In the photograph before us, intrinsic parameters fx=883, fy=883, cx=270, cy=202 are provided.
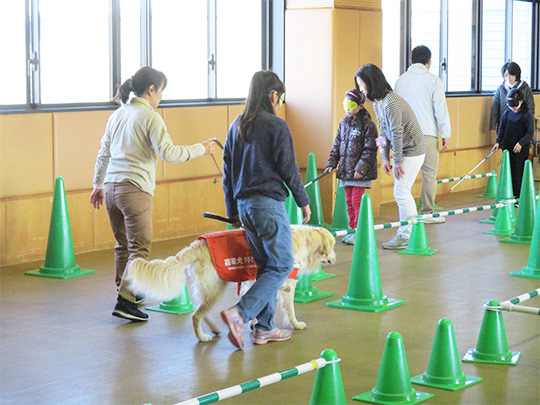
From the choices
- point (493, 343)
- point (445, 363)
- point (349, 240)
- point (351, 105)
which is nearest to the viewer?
point (445, 363)

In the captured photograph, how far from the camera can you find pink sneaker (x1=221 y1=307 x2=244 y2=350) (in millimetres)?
5285

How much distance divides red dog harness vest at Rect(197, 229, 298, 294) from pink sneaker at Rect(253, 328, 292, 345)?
0.37 meters

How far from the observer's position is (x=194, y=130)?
1001 cm

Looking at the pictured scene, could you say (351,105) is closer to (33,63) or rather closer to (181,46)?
(181,46)

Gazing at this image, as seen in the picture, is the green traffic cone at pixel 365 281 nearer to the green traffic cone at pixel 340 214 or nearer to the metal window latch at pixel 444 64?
the green traffic cone at pixel 340 214

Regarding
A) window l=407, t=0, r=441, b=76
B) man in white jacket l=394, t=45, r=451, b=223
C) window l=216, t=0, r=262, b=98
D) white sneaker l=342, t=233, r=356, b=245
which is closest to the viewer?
white sneaker l=342, t=233, r=356, b=245

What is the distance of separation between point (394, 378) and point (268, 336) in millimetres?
1314

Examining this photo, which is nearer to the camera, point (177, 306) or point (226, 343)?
point (226, 343)

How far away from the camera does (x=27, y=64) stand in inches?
336

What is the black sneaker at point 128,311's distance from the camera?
6195 millimetres

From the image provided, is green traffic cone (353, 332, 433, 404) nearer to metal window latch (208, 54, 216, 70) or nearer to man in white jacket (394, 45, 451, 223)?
man in white jacket (394, 45, 451, 223)

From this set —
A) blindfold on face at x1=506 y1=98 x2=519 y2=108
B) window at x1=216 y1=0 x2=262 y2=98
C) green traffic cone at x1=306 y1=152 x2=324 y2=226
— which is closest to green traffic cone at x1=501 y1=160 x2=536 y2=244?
green traffic cone at x1=306 y1=152 x2=324 y2=226

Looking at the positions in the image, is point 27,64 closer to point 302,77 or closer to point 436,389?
point 302,77

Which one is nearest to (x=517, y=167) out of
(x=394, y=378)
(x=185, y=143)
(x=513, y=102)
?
(x=513, y=102)
